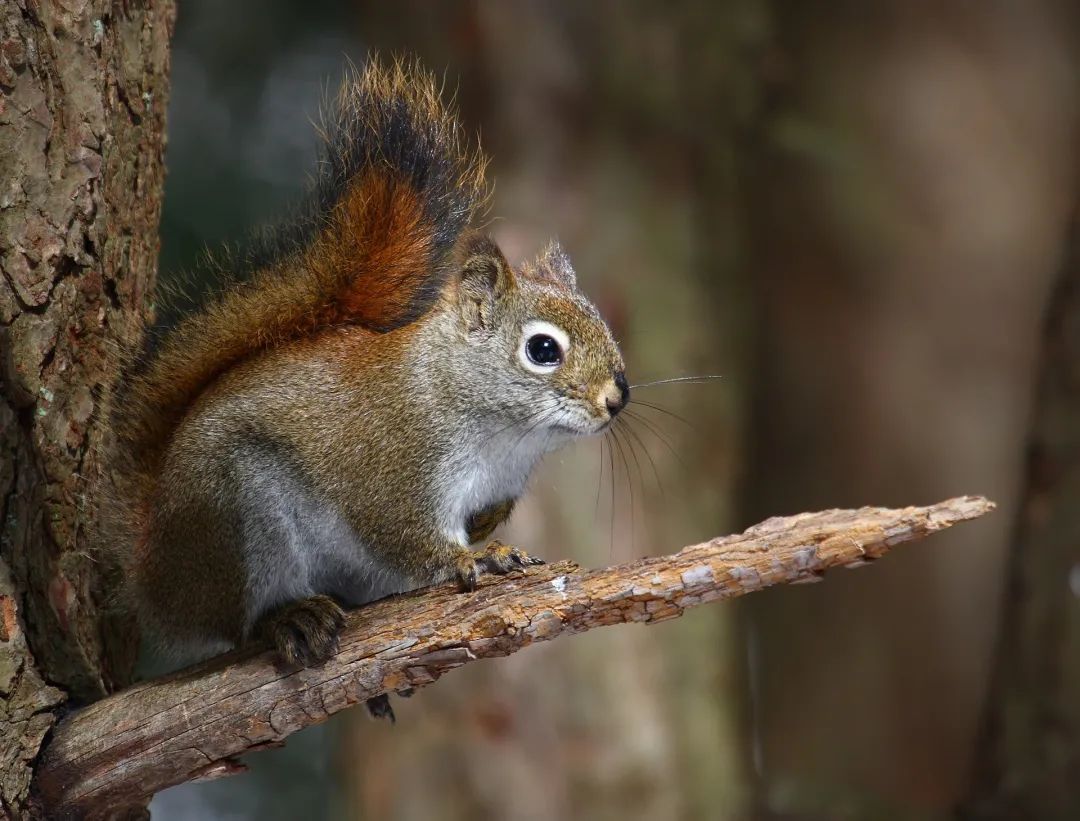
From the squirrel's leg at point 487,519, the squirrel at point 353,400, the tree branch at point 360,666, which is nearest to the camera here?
the tree branch at point 360,666

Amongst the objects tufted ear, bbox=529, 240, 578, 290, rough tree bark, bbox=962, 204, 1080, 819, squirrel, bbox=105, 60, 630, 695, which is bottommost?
rough tree bark, bbox=962, 204, 1080, 819

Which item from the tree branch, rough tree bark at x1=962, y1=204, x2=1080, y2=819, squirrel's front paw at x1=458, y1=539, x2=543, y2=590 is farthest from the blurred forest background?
the tree branch

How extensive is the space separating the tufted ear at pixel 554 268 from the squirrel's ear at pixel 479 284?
0.10 m

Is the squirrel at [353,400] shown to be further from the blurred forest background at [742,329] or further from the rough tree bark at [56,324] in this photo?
the blurred forest background at [742,329]

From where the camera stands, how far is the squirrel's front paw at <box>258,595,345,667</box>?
48.6 inches

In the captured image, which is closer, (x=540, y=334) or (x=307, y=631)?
(x=307, y=631)

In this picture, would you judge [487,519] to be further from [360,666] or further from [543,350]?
[360,666]

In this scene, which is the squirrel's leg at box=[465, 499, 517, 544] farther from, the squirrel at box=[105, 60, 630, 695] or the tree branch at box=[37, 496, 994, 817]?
the tree branch at box=[37, 496, 994, 817]

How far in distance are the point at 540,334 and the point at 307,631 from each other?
48cm

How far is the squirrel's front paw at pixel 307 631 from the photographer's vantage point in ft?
4.05

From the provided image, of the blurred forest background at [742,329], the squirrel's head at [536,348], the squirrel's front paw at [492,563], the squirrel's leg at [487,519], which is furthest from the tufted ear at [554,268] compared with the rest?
the blurred forest background at [742,329]

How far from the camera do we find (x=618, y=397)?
1.42m

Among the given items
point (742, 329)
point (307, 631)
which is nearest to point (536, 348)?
point (307, 631)

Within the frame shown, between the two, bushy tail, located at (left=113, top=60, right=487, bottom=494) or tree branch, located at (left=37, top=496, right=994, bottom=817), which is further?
bushy tail, located at (left=113, top=60, right=487, bottom=494)
